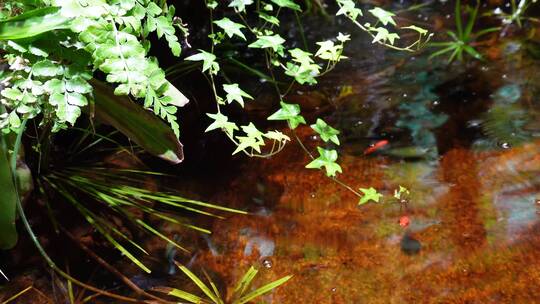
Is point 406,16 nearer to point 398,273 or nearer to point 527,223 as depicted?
point 527,223

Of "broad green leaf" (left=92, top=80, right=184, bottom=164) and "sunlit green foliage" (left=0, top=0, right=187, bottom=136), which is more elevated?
"sunlit green foliage" (left=0, top=0, right=187, bottom=136)

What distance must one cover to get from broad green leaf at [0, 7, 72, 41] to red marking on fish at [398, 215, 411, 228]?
117 centimetres

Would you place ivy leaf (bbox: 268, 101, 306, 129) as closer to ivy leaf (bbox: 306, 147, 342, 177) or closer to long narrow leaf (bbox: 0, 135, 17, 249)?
ivy leaf (bbox: 306, 147, 342, 177)

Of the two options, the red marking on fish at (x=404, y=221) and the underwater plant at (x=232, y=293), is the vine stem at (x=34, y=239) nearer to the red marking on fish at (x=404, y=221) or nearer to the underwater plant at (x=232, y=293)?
the underwater plant at (x=232, y=293)

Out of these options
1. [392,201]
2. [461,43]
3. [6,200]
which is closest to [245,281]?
[392,201]

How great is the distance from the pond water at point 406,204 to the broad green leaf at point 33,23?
0.82 meters

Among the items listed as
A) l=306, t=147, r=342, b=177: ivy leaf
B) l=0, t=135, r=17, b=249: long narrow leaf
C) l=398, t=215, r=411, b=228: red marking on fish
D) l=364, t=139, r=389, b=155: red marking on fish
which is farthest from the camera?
l=364, t=139, r=389, b=155: red marking on fish

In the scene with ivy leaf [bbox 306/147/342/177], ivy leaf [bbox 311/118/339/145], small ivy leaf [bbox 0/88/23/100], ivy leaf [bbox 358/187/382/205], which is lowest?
ivy leaf [bbox 358/187/382/205]

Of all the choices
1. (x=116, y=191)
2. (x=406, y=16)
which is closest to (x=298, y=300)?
(x=116, y=191)

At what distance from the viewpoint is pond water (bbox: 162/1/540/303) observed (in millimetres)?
1375

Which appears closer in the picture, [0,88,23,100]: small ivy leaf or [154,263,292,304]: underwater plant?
[0,88,23,100]: small ivy leaf

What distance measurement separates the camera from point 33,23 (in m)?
1.15

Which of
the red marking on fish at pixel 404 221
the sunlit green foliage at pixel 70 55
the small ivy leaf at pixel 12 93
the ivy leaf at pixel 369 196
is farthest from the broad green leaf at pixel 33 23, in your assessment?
the red marking on fish at pixel 404 221

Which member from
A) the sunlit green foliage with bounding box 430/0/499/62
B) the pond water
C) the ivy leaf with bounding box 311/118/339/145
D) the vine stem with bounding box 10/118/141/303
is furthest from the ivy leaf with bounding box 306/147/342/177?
the sunlit green foliage with bounding box 430/0/499/62
